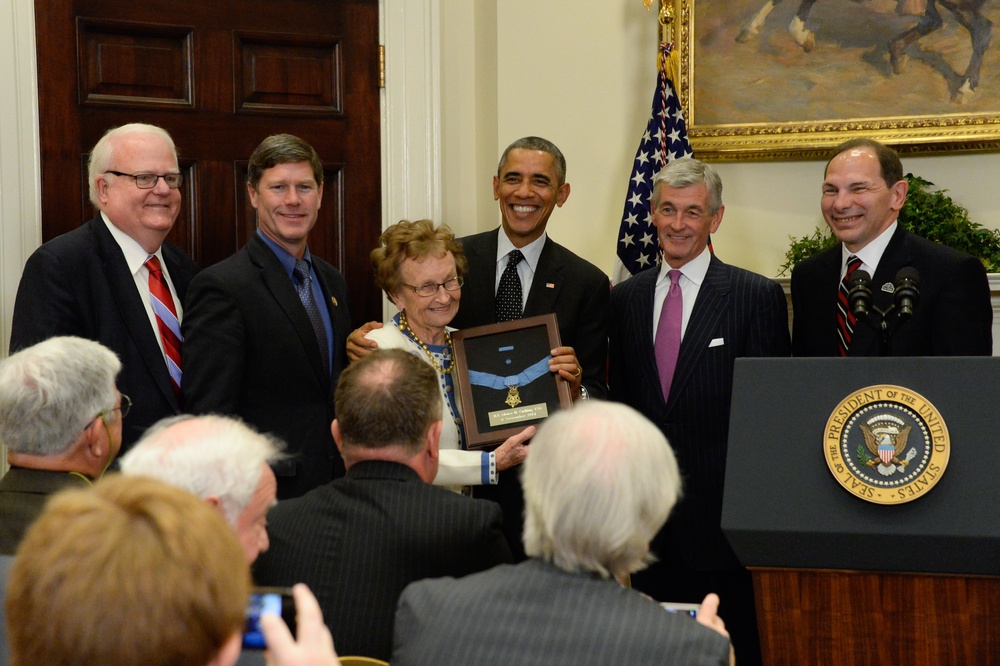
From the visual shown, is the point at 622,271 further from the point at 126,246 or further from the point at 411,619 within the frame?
the point at 411,619

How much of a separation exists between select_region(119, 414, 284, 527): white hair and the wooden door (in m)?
2.97

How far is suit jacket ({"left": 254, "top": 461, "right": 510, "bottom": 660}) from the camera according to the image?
7.22 feet

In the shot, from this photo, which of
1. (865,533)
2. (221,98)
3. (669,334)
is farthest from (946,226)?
(221,98)

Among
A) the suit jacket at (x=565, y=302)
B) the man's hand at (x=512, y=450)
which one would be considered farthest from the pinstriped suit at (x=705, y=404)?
the man's hand at (x=512, y=450)

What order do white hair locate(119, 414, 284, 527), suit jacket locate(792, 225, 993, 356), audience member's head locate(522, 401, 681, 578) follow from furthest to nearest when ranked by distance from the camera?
suit jacket locate(792, 225, 993, 356) → white hair locate(119, 414, 284, 527) → audience member's head locate(522, 401, 681, 578)

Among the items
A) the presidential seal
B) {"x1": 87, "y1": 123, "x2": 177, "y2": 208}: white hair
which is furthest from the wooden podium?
{"x1": 87, "y1": 123, "x2": 177, "y2": 208}: white hair

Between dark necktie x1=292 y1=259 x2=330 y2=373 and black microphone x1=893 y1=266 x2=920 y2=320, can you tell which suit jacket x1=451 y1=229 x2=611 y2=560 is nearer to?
dark necktie x1=292 y1=259 x2=330 y2=373

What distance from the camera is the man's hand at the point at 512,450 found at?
338 cm

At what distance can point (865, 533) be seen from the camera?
2.55 meters

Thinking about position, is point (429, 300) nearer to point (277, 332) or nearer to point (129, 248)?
point (277, 332)

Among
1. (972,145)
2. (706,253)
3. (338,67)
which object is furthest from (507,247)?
(972,145)

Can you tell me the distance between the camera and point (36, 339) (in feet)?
10.8

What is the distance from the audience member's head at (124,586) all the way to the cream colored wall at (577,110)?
4.38 meters

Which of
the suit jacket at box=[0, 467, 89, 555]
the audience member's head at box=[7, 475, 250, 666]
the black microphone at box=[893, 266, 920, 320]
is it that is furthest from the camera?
the black microphone at box=[893, 266, 920, 320]
